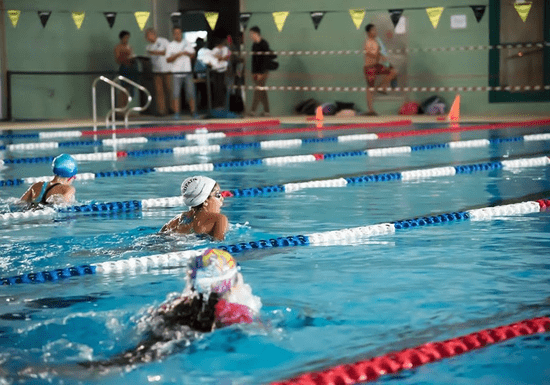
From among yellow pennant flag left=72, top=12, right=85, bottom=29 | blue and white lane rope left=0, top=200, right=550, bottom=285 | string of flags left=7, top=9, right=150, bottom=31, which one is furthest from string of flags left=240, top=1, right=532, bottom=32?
blue and white lane rope left=0, top=200, right=550, bottom=285

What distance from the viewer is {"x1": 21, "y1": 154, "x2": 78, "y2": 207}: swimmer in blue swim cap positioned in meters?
7.58

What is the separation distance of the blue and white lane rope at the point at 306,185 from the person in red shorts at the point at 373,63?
8.78 meters

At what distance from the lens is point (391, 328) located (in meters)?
4.29

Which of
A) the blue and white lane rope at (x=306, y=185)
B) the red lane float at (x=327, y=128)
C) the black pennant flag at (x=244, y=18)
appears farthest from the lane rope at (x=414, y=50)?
the blue and white lane rope at (x=306, y=185)

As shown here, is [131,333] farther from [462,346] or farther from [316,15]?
[316,15]

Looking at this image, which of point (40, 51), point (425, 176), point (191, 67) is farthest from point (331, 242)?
point (40, 51)

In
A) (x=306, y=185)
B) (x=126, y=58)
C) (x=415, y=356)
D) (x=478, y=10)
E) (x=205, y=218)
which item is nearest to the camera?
(x=415, y=356)

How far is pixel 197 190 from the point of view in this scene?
19.6 ft

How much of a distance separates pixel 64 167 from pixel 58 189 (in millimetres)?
189

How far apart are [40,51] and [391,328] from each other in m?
17.8

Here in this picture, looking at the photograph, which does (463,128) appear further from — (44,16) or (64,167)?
(64,167)

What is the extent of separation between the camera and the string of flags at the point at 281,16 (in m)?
19.3

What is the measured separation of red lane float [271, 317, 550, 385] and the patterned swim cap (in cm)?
58

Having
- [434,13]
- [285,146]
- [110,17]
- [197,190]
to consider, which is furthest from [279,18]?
[197,190]
